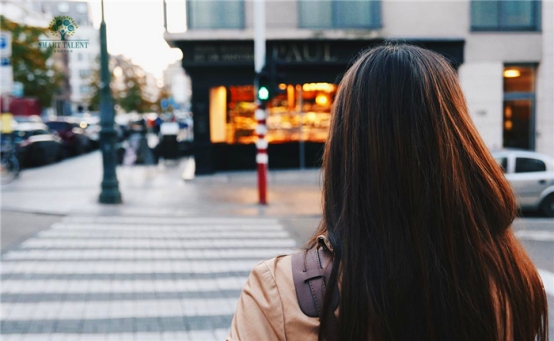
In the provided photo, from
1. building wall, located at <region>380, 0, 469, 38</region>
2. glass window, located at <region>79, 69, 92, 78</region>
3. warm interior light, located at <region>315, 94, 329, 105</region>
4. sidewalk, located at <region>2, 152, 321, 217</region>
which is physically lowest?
sidewalk, located at <region>2, 152, 321, 217</region>

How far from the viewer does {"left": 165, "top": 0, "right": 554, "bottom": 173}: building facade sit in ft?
65.4

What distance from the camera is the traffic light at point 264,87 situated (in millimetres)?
14180

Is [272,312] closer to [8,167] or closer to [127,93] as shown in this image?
[8,167]

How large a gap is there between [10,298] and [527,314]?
6466 millimetres

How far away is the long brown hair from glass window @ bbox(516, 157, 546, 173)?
1249cm

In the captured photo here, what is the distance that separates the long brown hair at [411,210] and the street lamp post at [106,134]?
13547 millimetres

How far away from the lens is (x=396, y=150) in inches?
55.7

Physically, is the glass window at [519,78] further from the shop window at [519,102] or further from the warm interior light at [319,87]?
the warm interior light at [319,87]

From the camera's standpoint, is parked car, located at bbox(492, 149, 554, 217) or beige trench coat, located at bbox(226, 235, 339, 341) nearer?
beige trench coat, located at bbox(226, 235, 339, 341)

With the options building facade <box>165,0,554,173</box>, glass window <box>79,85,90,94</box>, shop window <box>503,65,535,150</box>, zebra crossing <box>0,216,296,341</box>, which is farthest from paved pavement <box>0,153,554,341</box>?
glass window <box>79,85,90,94</box>

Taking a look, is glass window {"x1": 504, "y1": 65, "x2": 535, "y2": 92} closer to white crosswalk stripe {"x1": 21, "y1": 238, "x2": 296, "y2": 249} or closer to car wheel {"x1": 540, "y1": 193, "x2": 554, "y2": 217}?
car wheel {"x1": 540, "y1": 193, "x2": 554, "y2": 217}

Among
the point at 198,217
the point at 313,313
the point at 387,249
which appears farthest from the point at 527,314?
the point at 198,217

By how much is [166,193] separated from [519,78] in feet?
41.5

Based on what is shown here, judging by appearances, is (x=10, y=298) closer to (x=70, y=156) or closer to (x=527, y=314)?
(x=527, y=314)
